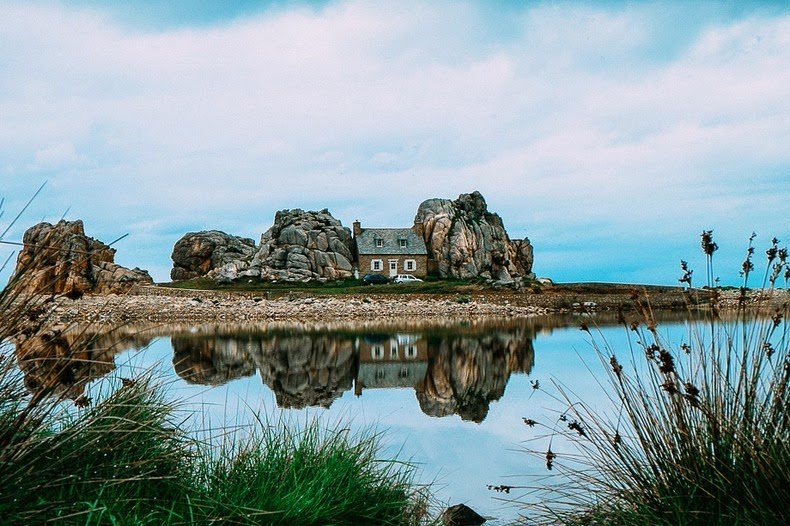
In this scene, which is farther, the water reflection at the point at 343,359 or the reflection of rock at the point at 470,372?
the reflection of rock at the point at 470,372

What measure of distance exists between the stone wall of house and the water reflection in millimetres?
29580

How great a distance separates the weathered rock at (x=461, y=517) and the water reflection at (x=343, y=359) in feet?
7.61

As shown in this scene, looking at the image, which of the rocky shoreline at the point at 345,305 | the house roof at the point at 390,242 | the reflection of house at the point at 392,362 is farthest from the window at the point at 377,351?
the house roof at the point at 390,242

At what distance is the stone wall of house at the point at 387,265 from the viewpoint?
55969mm

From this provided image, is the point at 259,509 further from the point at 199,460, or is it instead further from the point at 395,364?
the point at 395,364

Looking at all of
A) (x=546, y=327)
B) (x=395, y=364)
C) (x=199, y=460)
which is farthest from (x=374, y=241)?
(x=199, y=460)

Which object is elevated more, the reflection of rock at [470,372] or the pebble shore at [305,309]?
the pebble shore at [305,309]

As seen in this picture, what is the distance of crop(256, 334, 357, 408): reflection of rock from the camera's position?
10.4 metres

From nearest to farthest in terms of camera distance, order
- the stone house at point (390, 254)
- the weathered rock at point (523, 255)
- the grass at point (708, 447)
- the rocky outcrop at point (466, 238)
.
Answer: the grass at point (708, 447) → the stone house at point (390, 254) → the rocky outcrop at point (466, 238) → the weathered rock at point (523, 255)

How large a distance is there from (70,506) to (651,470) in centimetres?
311

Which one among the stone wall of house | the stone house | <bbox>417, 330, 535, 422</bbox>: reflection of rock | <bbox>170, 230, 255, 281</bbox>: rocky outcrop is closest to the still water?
<bbox>417, 330, 535, 422</bbox>: reflection of rock

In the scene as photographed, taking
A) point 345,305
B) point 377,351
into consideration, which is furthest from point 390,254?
point 377,351

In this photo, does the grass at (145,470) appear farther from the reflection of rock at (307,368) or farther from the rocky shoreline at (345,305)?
the rocky shoreline at (345,305)

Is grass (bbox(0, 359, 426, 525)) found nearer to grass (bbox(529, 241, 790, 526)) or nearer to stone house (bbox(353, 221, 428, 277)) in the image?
grass (bbox(529, 241, 790, 526))
